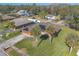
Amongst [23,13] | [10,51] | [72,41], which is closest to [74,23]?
[72,41]

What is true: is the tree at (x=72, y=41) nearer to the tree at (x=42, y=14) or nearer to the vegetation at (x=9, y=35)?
the tree at (x=42, y=14)

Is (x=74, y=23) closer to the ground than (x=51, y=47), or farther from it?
farther from it

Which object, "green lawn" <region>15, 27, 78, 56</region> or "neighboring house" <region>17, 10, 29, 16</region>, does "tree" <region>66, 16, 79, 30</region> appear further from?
"neighboring house" <region>17, 10, 29, 16</region>

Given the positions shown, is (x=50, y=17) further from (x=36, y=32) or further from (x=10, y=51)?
(x=10, y=51)

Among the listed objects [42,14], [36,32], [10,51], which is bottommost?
[10,51]

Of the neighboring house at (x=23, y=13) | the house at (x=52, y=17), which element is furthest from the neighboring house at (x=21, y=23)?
the house at (x=52, y=17)

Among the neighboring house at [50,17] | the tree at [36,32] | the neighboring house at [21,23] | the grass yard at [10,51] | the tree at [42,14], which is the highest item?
the tree at [42,14]

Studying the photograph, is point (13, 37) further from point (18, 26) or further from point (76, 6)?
point (76, 6)

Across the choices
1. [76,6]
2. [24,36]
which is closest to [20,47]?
[24,36]
